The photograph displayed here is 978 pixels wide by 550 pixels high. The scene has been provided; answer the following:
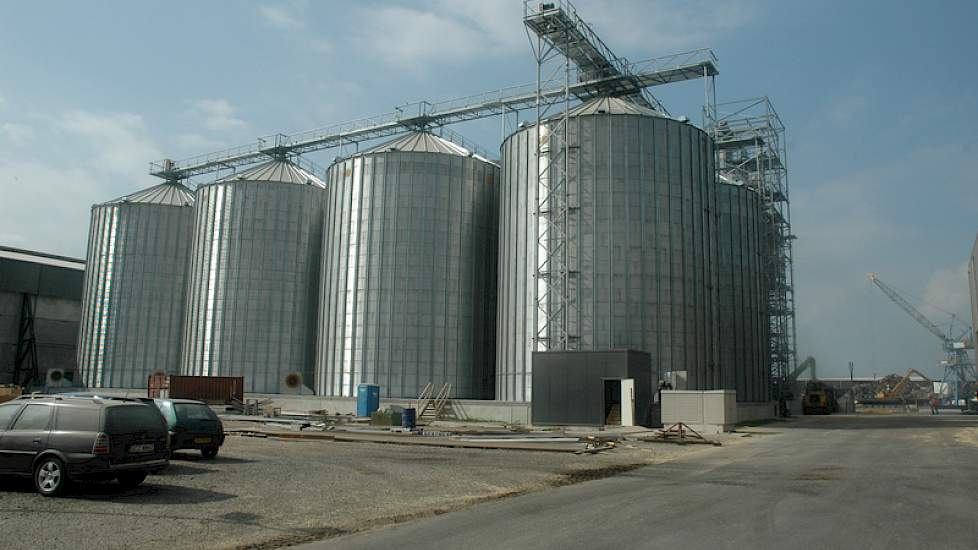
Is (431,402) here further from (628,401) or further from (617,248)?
(617,248)

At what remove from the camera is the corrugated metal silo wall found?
57.9 metres

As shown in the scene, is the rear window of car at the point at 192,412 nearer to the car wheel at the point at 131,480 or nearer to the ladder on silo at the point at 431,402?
the car wheel at the point at 131,480

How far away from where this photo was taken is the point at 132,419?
583 inches

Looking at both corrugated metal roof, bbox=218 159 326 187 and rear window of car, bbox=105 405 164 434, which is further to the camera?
corrugated metal roof, bbox=218 159 326 187

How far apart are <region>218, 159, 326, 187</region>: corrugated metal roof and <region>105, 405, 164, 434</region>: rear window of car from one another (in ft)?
174

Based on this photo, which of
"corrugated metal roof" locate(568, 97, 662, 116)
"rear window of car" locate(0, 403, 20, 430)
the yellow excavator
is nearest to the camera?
"rear window of car" locate(0, 403, 20, 430)

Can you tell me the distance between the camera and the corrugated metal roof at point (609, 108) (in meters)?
49.5

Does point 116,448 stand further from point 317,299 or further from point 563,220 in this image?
point 317,299

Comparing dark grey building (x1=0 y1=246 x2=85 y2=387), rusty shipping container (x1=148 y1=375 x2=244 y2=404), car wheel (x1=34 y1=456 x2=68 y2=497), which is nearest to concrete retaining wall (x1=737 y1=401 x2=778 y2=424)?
rusty shipping container (x1=148 y1=375 x2=244 y2=404)

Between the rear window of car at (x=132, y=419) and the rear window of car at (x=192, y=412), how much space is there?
554 centimetres

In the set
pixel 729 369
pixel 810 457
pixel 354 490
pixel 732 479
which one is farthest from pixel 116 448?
pixel 729 369

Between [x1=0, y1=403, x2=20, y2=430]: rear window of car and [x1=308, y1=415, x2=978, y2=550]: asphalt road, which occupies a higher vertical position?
[x1=0, y1=403, x2=20, y2=430]: rear window of car

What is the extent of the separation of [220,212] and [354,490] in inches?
2178

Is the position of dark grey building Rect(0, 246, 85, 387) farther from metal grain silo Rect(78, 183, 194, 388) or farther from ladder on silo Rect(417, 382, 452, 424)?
ladder on silo Rect(417, 382, 452, 424)
